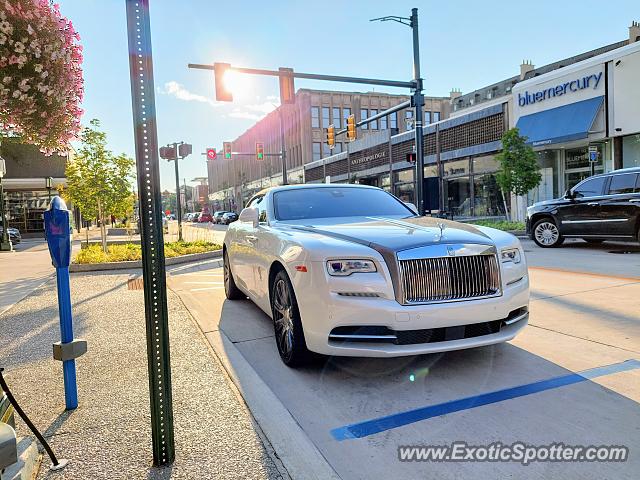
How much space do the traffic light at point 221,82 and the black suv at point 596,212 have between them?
969 cm

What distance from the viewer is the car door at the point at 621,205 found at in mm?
10820

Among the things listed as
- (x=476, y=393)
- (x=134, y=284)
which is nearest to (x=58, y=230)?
(x=476, y=393)

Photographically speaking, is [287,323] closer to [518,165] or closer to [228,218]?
[518,165]

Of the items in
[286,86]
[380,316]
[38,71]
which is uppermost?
[286,86]

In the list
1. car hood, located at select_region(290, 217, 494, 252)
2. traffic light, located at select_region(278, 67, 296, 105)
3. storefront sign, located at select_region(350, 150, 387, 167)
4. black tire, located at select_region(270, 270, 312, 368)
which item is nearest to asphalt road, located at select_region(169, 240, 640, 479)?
black tire, located at select_region(270, 270, 312, 368)

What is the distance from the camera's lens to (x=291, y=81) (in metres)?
16.0

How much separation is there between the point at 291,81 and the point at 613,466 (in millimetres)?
15166

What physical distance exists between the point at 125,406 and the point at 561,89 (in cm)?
2214

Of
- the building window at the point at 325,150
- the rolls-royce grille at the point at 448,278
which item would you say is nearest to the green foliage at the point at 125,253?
the rolls-royce grille at the point at 448,278

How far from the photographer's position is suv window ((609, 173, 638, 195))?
10.9 metres

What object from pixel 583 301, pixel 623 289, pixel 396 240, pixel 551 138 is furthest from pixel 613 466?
pixel 551 138

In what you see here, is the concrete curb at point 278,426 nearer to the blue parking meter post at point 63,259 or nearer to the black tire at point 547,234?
the blue parking meter post at point 63,259

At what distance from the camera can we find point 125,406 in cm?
329

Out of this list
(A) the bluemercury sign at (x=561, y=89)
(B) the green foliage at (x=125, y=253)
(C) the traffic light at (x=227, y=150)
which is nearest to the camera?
(B) the green foliage at (x=125, y=253)
